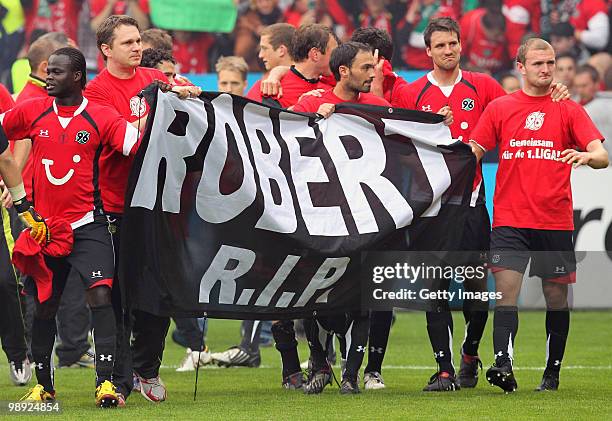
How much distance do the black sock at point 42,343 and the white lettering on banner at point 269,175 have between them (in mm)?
1468

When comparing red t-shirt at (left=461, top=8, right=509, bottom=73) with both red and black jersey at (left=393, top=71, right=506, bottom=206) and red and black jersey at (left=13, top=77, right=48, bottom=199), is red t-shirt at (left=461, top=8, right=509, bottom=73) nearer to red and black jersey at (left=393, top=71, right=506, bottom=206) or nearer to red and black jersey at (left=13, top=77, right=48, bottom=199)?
red and black jersey at (left=393, top=71, right=506, bottom=206)

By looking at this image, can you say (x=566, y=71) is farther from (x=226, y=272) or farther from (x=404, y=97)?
(x=226, y=272)

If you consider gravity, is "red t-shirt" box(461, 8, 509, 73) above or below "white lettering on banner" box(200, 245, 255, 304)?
above

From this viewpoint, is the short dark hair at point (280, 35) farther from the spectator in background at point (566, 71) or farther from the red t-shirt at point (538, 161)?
the spectator in background at point (566, 71)

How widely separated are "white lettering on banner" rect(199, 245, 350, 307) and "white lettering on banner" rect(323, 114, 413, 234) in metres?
0.36

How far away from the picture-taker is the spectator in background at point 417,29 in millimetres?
15922

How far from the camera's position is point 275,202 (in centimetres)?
922

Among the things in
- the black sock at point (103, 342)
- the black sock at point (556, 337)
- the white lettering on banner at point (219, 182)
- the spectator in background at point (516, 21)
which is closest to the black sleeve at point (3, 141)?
the black sock at point (103, 342)

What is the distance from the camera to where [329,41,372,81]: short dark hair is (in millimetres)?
9484

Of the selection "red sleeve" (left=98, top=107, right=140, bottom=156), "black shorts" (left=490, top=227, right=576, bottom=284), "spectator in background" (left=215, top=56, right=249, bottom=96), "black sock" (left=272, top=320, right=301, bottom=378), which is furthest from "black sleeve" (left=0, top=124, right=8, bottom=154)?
"spectator in background" (left=215, top=56, right=249, bottom=96)

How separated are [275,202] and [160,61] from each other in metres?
1.75

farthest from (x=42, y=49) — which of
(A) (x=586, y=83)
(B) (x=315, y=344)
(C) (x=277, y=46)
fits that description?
(A) (x=586, y=83)

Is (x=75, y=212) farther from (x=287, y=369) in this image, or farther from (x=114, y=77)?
(x=287, y=369)

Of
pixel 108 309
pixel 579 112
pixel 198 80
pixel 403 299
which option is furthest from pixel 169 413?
pixel 198 80
